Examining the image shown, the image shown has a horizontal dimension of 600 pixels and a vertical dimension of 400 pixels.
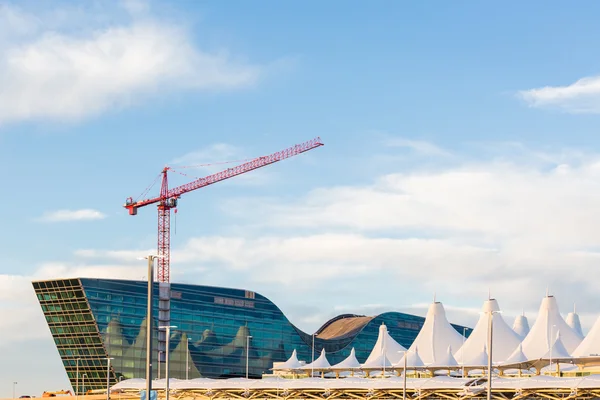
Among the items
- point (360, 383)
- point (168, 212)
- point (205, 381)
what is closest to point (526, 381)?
point (360, 383)

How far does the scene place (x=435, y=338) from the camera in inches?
5832

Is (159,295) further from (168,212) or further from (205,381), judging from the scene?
(205,381)

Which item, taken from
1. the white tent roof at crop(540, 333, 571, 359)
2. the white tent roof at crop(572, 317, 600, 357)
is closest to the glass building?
the white tent roof at crop(540, 333, 571, 359)

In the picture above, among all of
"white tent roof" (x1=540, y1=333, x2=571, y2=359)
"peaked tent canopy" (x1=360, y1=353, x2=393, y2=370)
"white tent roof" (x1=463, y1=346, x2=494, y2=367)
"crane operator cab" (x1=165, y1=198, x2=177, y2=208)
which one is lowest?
"peaked tent canopy" (x1=360, y1=353, x2=393, y2=370)

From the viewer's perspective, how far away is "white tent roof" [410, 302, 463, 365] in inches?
5738

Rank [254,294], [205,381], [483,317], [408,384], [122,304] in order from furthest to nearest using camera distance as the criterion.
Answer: [254,294] < [122,304] < [483,317] < [205,381] < [408,384]

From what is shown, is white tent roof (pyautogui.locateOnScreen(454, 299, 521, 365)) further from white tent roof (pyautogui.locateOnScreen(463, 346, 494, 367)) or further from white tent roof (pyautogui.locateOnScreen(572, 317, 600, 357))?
white tent roof (pyautogui.locateOnScreen(572, 317, 600, 357))

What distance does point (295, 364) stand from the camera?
152 metres

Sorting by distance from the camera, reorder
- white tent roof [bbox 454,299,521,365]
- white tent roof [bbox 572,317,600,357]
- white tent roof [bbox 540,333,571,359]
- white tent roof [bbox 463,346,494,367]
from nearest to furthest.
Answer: white tent roof [bbox 572,317,600,357], white tent roof [bbox 540,333,571,359], white tent roof [bbox 463,346,494,367], white tent roof [bbox 454,299,521,365]

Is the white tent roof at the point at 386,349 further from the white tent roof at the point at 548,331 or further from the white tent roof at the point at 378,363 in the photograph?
the white tent roof at the point at 548,331

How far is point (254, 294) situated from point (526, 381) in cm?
9784

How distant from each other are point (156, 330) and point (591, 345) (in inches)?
3191

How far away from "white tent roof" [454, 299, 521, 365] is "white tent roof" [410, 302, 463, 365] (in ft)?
11.8

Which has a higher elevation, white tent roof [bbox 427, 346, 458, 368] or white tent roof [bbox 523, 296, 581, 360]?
white tent roof [bbox 523, 296, 581, 360]
